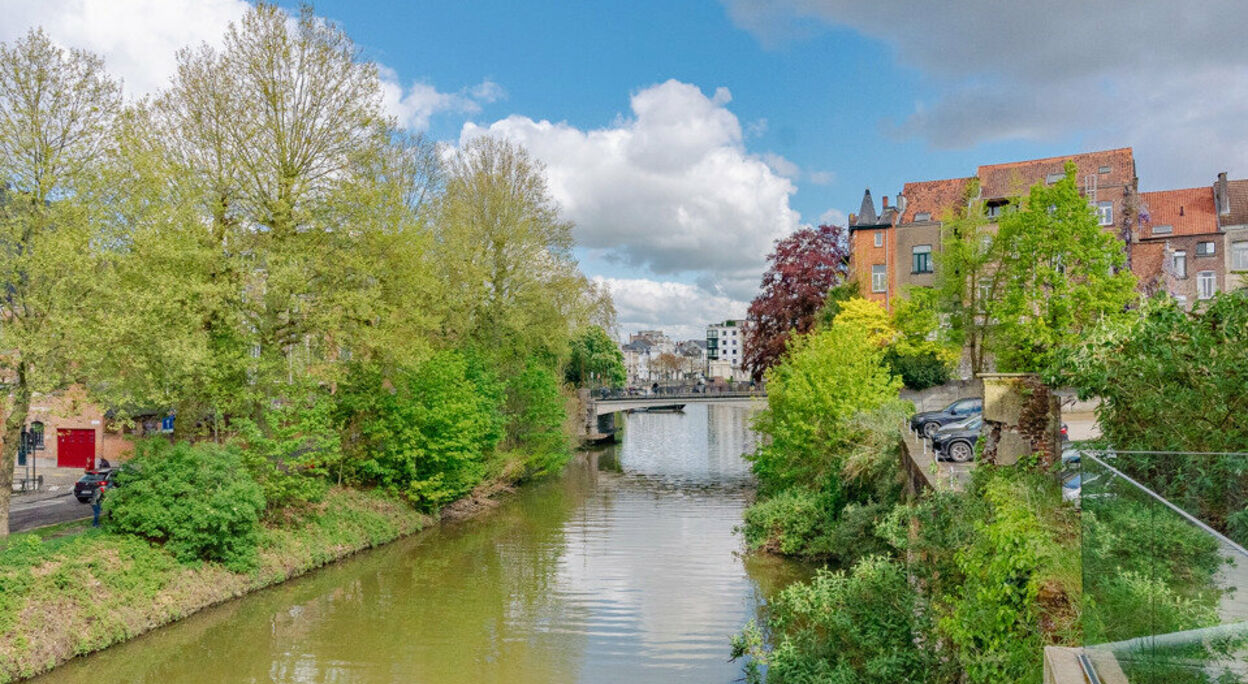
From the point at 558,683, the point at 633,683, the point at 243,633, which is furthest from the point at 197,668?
the point at 633,683

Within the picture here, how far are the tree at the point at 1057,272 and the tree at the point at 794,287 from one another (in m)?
17.9

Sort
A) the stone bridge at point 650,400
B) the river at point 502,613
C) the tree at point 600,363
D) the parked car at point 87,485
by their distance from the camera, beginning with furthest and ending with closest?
the tree at point 600,363, the stone bridge at point 650,400, the parked car at point 87,485, the river at point 502,613

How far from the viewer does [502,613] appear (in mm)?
19375

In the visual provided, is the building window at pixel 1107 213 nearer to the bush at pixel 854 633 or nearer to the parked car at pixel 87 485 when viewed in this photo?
the bush at pixel 854 633

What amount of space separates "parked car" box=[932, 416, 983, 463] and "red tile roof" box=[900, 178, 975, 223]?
2777 cm

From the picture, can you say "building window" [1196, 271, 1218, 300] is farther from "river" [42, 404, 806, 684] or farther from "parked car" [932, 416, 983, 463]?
"river" [42, 404, 806, 684]

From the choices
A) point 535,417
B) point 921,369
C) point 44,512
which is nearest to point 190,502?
point 44,512

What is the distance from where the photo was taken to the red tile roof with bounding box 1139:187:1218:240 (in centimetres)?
4503

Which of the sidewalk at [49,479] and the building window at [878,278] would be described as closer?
the sidewalk at [49,479]

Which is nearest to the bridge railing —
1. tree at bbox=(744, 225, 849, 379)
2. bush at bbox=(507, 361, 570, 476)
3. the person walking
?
tree at bbox=(744, 225, 849, 379)

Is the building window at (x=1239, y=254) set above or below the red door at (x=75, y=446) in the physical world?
above

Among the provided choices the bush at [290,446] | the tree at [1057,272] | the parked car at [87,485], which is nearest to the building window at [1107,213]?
the tree at [1057,272]

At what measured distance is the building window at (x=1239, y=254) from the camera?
43.8m

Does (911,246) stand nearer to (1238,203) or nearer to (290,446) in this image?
(1238,203)
